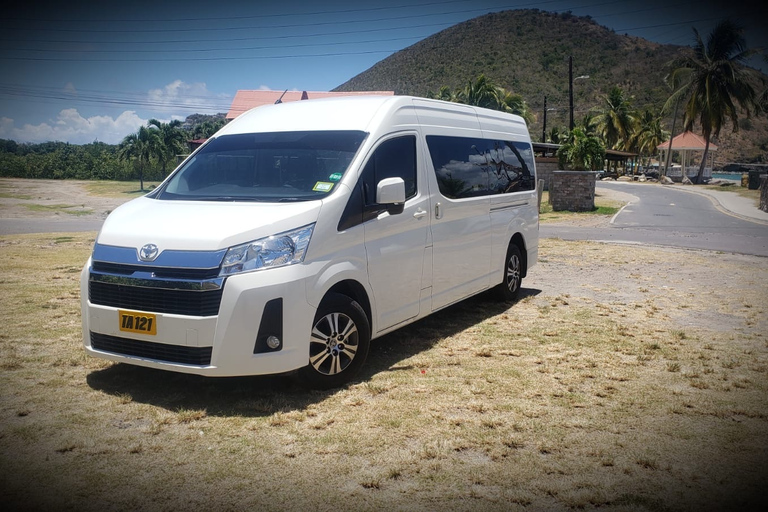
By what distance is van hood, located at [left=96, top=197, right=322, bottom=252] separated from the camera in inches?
179

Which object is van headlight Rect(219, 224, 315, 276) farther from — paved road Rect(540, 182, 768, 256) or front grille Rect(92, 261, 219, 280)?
paved road Rect(540, 182, 768, 256)

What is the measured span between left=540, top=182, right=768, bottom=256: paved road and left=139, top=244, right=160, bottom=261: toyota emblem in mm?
12802

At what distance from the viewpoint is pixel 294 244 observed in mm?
4684

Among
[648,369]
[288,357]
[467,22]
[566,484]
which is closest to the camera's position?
[566,484]

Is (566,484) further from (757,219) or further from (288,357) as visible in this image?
(757,219)

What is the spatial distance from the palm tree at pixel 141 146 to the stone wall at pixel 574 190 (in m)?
47.7

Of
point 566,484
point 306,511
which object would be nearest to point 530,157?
point 566,484

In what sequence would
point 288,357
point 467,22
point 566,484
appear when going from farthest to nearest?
point 467,22
point 288,357
point 566,484

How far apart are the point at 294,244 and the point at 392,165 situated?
4.92 ft

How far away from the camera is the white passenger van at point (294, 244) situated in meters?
4.51

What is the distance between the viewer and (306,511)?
3.32 m

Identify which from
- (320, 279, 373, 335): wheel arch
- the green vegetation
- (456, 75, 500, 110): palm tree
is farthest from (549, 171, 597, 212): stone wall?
the green vegetation

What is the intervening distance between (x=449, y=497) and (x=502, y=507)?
28cm

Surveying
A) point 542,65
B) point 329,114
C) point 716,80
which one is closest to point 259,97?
point 716,80
